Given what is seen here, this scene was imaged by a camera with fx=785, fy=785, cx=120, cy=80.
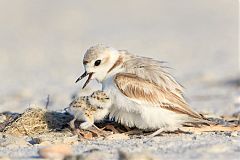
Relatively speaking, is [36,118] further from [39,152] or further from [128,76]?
[39,152]

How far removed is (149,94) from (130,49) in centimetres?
1274

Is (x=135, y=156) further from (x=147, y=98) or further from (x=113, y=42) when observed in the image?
(x=113, y=42)

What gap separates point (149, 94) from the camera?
741 centimetres

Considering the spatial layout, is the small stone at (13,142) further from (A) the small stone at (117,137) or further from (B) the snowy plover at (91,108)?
(A) the small stone at (117,137)

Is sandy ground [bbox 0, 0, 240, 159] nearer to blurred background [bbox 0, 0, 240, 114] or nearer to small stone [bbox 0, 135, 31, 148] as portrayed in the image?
blurred background [bbox 0, 0, 240, 114]

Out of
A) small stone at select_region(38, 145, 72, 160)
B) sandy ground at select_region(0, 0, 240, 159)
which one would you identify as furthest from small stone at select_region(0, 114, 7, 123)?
small stone at select_region(38, 145, 72, 160)

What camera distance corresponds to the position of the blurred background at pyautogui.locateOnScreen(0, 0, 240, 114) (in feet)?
41.3

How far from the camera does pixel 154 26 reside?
24219mm

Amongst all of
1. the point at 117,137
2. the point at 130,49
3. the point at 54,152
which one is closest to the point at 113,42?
the point at 130,49

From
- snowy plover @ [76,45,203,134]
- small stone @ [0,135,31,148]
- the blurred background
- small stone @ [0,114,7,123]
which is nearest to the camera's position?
small stone @ [0,135,31,148]

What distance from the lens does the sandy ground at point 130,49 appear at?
690 cm

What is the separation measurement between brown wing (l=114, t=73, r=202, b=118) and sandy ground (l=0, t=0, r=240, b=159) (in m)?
0.35

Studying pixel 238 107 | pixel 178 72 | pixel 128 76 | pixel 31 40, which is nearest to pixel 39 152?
pixel 128 76

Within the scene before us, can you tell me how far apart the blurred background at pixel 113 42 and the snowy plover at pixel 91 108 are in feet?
6.97
